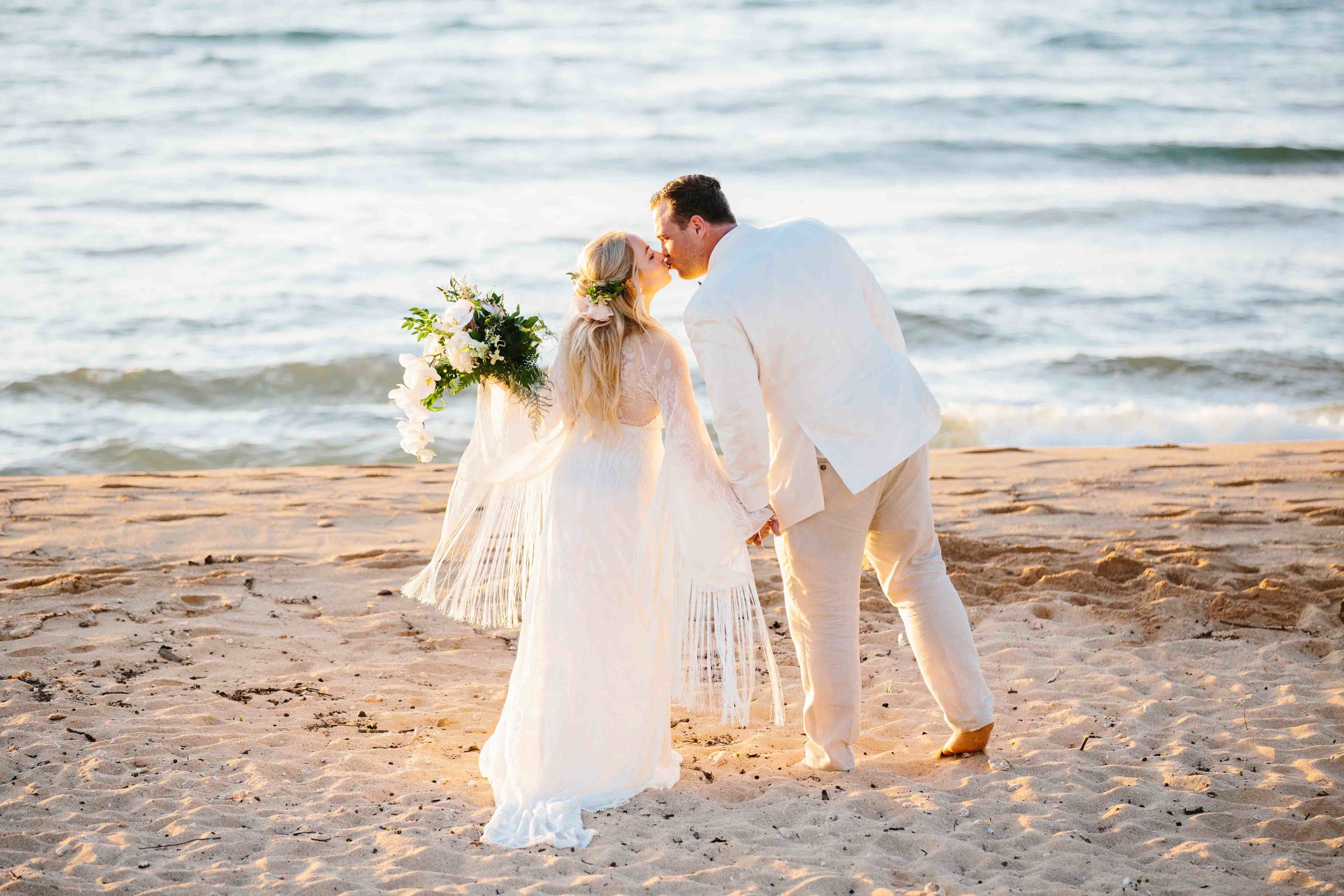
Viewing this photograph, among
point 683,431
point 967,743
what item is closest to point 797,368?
point 683,431

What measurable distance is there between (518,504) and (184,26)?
26.7 m

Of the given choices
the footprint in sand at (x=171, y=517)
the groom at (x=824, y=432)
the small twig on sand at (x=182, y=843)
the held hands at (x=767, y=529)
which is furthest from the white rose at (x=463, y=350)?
the footprint in sand at (x=171, y=517)

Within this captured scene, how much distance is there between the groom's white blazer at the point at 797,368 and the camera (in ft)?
12.2

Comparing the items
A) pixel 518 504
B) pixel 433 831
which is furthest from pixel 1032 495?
pixel 433 831

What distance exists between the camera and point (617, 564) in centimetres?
400

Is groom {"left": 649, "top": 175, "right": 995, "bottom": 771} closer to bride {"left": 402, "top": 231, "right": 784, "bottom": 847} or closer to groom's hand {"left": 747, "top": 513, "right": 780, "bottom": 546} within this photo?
groom's hand {"left": 747, "top": 513, "right": 780, "bottom": 546}

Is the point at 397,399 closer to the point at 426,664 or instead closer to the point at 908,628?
the point at 426,664

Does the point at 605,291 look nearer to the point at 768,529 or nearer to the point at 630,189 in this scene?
the point at 768,529

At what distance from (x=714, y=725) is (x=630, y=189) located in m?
15.2

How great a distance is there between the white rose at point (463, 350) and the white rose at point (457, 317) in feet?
0.12

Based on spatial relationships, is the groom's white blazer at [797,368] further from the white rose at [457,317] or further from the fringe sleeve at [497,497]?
the white rose at [457,317]

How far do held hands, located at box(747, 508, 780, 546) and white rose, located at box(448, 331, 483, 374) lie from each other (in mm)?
1168

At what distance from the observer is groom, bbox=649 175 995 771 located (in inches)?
147

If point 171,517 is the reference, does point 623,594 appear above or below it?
above
